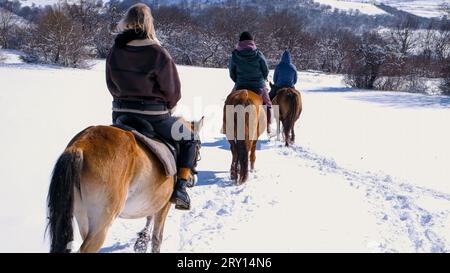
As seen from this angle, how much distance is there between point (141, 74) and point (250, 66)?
4.20 meters

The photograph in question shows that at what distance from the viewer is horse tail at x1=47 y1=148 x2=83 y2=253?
281 cm

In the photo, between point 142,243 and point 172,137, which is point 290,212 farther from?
point 172,137

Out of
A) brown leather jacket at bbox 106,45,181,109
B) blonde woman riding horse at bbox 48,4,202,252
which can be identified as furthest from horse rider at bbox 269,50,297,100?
brown leather jacket at bbox 106,45,181,109

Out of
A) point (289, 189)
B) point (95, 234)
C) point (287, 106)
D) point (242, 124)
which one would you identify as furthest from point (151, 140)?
point (287, 106)

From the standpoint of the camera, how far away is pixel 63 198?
9.22ft

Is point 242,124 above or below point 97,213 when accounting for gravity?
below

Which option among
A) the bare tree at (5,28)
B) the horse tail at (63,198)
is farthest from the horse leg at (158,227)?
the bare tree at (5,28)

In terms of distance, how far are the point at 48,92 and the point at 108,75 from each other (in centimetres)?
1427

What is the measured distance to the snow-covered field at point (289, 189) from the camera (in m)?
4.70

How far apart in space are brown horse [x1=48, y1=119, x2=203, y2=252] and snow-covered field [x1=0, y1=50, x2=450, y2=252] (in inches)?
56.8

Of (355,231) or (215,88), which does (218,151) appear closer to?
(355,231)

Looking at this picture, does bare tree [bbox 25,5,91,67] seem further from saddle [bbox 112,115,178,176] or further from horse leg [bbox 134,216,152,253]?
saddle [bbox 112,115,178,176]

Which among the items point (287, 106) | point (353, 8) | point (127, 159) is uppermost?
point (353, 8)
